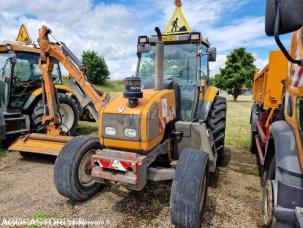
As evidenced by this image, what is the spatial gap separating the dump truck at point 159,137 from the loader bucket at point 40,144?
3.60 feet

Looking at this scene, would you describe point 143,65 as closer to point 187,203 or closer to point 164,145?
point 164,145

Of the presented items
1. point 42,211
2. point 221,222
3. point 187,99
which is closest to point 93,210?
point 42,211

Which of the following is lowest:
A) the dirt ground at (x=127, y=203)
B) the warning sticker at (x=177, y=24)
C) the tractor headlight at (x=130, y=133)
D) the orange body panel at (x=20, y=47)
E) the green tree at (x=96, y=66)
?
the dirt ground at (x=127, y=203)

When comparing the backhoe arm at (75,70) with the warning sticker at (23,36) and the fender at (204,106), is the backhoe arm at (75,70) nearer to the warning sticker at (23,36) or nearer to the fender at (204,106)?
the fender at (204,106)

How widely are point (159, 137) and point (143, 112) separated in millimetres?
503

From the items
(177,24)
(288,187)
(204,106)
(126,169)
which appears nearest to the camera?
(288,187)

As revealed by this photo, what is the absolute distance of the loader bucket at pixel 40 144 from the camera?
4.95m

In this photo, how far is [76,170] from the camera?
10.8 ft

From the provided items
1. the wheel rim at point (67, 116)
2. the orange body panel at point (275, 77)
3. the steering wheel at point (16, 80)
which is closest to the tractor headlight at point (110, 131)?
the orange body panel at point (275, 77)

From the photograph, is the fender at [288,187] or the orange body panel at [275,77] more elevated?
the orange body panel at [275,77]

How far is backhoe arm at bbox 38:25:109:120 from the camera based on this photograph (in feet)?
16.5

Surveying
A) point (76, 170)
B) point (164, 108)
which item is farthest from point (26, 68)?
point (164, 108)

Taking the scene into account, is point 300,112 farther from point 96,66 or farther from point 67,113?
point 96,66

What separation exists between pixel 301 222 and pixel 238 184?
8.34ft
